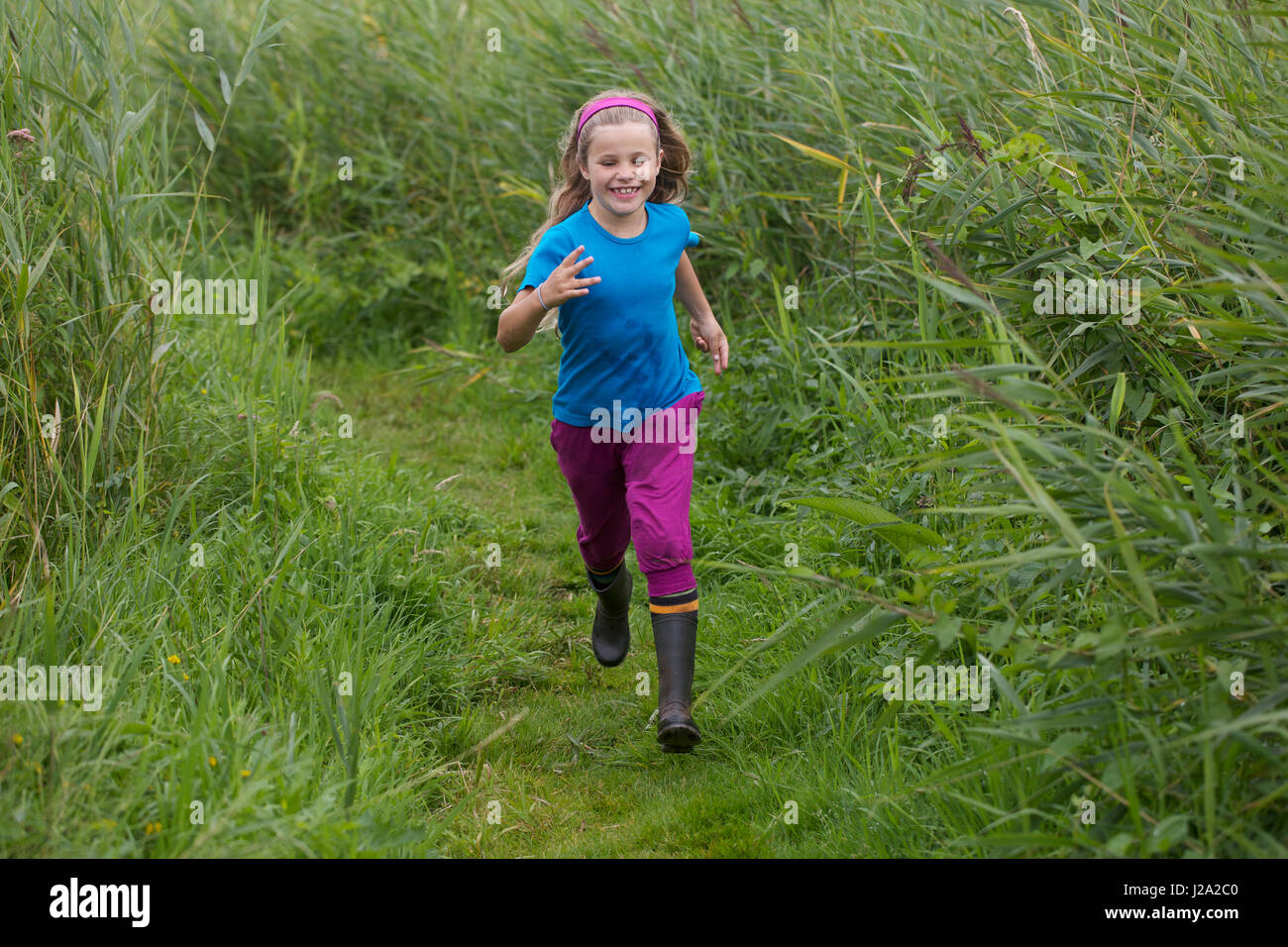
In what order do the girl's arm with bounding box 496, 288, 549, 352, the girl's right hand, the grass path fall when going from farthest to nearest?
1. the girl's arm with bounding box 496, 288, 549, 352
2. the girl's right hand
3. the grass path

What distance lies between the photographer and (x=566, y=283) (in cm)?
310

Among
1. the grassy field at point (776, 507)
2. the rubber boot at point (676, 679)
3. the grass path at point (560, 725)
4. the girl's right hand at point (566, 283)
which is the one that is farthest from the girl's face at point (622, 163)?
the grass path at point (560, 725)

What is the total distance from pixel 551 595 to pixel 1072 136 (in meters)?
2.37

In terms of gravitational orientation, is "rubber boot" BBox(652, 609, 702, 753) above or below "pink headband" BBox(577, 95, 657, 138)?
below

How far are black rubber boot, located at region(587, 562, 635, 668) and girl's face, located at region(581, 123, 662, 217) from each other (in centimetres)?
117

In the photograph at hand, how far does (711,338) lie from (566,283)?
2.41 feet

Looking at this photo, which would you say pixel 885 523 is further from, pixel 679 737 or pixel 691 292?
pixel 691 292

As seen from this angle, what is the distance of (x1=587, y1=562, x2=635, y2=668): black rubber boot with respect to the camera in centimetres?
381

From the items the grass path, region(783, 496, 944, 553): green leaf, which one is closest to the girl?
the grass path

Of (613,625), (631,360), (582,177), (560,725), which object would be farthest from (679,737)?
(582,177)

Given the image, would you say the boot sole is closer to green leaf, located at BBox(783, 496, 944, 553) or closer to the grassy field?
the grassy field

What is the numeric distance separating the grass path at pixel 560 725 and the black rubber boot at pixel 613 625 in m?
0.09

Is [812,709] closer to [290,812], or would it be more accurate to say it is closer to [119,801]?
[290,812]

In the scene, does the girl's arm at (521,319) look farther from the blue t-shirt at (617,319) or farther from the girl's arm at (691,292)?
the girl's arm at (691,292)
